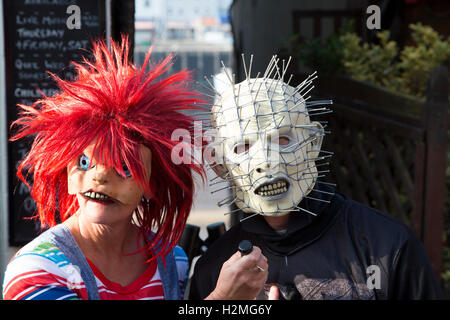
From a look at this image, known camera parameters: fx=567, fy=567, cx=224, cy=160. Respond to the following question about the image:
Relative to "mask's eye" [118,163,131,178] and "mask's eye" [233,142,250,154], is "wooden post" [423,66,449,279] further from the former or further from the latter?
"mask's eye" [118,163,131,178]

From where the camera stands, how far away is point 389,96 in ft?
12.2

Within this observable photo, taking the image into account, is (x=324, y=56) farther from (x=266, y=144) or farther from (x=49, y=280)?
(x=49, y=280)

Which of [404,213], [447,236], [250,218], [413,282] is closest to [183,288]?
[250,218]

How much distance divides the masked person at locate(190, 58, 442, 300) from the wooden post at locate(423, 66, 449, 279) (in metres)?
1.74

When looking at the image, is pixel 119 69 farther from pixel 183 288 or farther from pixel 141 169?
pixel 183 288

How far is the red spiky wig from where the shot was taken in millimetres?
1652

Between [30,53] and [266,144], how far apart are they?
1.64 m

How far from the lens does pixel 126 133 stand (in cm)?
166

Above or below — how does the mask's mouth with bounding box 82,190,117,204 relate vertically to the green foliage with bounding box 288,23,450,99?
below

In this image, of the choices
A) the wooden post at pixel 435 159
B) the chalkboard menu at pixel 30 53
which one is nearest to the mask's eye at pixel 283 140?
the chalkboard menu at pixel 30 53

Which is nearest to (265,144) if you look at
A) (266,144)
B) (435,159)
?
(266,144)

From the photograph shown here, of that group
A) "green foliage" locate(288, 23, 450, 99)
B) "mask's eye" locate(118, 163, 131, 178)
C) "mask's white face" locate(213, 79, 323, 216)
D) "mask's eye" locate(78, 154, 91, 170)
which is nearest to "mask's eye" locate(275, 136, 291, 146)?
"mask's white face" locate(213, 79, 323, 216)

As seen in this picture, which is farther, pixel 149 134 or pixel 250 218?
pixel 250 218
